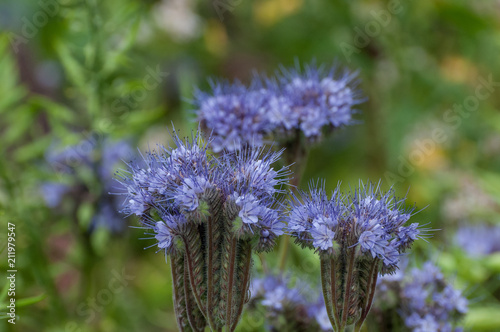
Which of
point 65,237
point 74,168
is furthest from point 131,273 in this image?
point 74,168

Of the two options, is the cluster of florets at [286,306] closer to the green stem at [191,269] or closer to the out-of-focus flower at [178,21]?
the green stem at [191,269]

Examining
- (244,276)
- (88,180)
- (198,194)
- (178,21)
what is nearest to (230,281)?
(244,276)

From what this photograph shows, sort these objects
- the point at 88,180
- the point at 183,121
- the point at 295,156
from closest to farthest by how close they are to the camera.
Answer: the point at 295,156 → the point at 88,180 → the point at 183,121

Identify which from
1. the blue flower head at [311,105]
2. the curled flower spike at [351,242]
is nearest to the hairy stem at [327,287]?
the curled flower spike at [351,242]

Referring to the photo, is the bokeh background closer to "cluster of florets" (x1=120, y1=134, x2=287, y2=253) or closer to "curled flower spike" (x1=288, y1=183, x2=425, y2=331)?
"cluster of florets" (x1=120, y1=134, x2=287, y2=253)

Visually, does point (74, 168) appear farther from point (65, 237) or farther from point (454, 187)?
point (454, 187)

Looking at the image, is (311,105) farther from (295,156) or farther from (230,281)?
(230,281)
